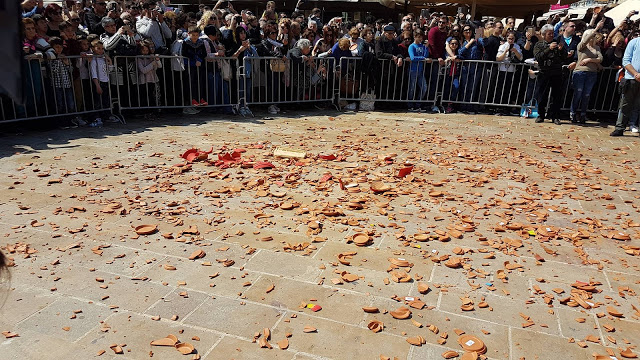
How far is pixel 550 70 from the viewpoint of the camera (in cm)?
1092

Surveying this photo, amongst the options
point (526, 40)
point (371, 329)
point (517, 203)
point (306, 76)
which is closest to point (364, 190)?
point (517, 203)

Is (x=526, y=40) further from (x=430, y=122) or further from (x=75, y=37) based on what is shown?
(x=75, y=37)

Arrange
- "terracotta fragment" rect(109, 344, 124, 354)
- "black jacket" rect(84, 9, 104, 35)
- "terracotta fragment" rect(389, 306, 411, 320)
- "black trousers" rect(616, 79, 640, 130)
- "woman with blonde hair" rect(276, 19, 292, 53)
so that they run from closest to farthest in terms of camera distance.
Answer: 1. "terracotta fragment" rect(109, 344, 124, 354)
2. "terracotta fragment" rect(389, 306, 411, 320)
3. "black trousers" rect(616, 79, 640, 130)
4. "black jacket" rect(84, 9, 104, 35)
5. "woman with blonde hair" rect(276, 19, 292, 53)

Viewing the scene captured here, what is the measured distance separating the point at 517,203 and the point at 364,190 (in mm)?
1814

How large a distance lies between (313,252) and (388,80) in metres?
8.51

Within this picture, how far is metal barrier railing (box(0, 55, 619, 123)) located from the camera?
8.88m

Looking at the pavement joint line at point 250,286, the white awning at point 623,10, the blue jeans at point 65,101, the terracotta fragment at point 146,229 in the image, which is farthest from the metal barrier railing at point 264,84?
the white awning at point 623,10

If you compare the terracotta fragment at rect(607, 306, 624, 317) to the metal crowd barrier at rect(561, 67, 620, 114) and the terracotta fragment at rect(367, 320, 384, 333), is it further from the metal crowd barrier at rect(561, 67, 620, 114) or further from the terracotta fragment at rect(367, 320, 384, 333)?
the metal crowd barrier at rect(561, 67, 620, 114)

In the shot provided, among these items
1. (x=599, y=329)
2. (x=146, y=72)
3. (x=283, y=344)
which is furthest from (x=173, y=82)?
(x=599, y=329)

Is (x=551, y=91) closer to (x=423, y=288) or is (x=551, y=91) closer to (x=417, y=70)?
(x=417, y=70)

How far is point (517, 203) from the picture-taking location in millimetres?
5840

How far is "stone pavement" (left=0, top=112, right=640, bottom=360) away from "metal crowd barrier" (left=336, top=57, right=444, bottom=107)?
4413mm

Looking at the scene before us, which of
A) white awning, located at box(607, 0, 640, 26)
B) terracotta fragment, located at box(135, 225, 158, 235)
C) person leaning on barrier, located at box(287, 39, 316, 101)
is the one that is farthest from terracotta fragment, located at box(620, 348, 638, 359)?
white awning, located at box(607, 0, 640, 26)

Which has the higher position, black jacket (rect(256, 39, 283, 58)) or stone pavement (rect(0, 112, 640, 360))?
black jacket (rect(256, 39, 283, 58))
